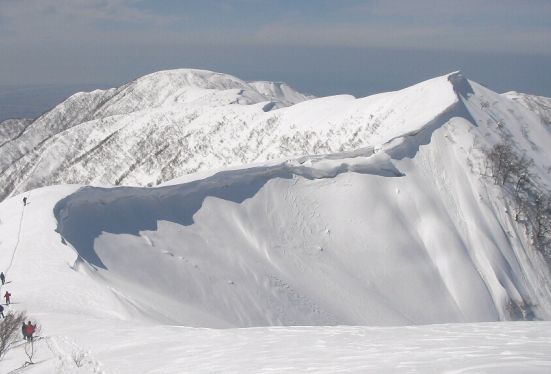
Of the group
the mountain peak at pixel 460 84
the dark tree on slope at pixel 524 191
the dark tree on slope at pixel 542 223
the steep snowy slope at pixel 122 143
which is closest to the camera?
the dark tree on slope at pixel 542 223

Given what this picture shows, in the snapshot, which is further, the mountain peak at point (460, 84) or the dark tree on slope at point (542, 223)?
the mountain peak at point (460, 84)

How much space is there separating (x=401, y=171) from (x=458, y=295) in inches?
352

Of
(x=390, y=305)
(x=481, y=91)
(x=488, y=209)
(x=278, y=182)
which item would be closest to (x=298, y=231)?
(x=278, y=182)

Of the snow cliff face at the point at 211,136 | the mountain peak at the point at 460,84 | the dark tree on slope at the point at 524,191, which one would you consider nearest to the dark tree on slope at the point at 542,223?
the dark tree on slope at the point at 524,191

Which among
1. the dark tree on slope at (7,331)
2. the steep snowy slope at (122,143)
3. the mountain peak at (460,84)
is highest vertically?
the mountain peak at (460,84)

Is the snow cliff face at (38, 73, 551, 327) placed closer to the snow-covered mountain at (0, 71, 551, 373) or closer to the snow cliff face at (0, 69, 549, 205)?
the snow-covered mountain at (0, 71, 551, 373)

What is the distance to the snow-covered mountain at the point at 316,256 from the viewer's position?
37.8 feet

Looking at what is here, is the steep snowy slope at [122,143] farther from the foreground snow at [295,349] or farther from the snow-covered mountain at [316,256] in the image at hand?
the foreground snow at [295,349]

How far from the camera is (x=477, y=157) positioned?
34.2 meters

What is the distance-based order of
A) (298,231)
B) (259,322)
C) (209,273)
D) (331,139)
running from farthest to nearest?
(331,139) → (298,231) → (209,273) → (259,322)

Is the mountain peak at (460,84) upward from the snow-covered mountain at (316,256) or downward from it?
upward

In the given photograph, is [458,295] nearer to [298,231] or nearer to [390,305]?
[390,305]

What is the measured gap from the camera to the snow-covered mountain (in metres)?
11.5

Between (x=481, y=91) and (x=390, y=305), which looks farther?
(x=481, y=91)
